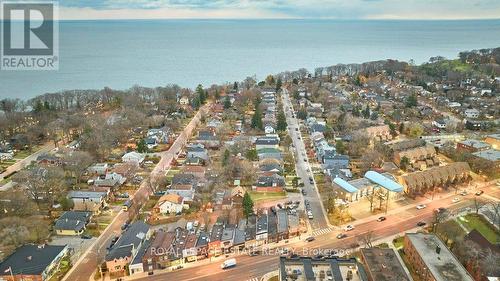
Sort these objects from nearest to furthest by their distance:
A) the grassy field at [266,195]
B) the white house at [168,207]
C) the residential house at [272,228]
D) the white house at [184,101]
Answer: the residential house at [272,228] < the white house at [168,207] < the grassy field at [266,195] < the white house at [184,101]

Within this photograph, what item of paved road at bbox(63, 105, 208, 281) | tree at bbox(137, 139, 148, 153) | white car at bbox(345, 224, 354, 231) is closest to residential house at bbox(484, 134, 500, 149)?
white car at bbox(345, 224, 354, 231)

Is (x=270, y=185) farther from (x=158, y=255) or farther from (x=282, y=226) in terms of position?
(x=158, y=255)

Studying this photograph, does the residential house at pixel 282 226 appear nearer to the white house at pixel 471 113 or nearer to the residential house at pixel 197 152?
the residential house at pixel 197 152

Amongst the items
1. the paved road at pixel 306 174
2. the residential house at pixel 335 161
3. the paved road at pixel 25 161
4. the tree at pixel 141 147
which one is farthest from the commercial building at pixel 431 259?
the paved road at pixel 25 161

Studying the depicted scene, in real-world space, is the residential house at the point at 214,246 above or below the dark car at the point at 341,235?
below

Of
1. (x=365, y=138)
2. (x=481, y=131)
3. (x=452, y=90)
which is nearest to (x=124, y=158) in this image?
(x=365, y=138)

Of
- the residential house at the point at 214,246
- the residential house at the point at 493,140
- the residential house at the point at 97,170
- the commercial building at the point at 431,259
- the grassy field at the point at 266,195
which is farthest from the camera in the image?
the residential house at the point at 493,140

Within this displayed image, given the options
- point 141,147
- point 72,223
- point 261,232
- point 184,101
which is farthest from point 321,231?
point 184,101

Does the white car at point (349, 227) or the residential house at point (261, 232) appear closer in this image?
the residential house at point (261, 232)
